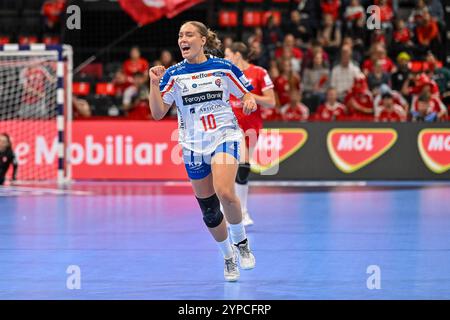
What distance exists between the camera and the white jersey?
7.70 metres

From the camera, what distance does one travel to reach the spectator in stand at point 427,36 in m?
21.1

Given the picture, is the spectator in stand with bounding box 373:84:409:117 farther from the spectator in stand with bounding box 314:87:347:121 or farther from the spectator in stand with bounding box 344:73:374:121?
the spectator in stand with bounding box 314:87:347:121

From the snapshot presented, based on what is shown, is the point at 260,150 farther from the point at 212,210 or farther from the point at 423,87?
the point at 212,210

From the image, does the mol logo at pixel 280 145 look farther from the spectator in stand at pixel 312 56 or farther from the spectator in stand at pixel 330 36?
the spectator in stand at pixel 330 36

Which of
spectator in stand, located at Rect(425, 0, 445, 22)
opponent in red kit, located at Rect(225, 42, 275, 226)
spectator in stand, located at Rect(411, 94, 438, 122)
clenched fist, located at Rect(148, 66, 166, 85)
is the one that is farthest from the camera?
spectator in stand, located at Rect(425, 0, 445, 22)

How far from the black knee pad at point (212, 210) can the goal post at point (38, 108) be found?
944 centimetres

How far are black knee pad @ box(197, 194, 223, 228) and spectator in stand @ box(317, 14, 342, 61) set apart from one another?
14.0 metres

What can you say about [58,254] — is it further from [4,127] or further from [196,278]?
[4,127]

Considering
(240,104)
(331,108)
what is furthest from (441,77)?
(240,104)

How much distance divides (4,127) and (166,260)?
9.73 metres

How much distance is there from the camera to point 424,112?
58.7 feet

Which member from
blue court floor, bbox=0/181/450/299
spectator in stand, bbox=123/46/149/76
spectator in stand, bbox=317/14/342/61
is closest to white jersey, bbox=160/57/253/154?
blue court floor, bbox=0/181/450/299

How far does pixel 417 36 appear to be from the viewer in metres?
21.2
